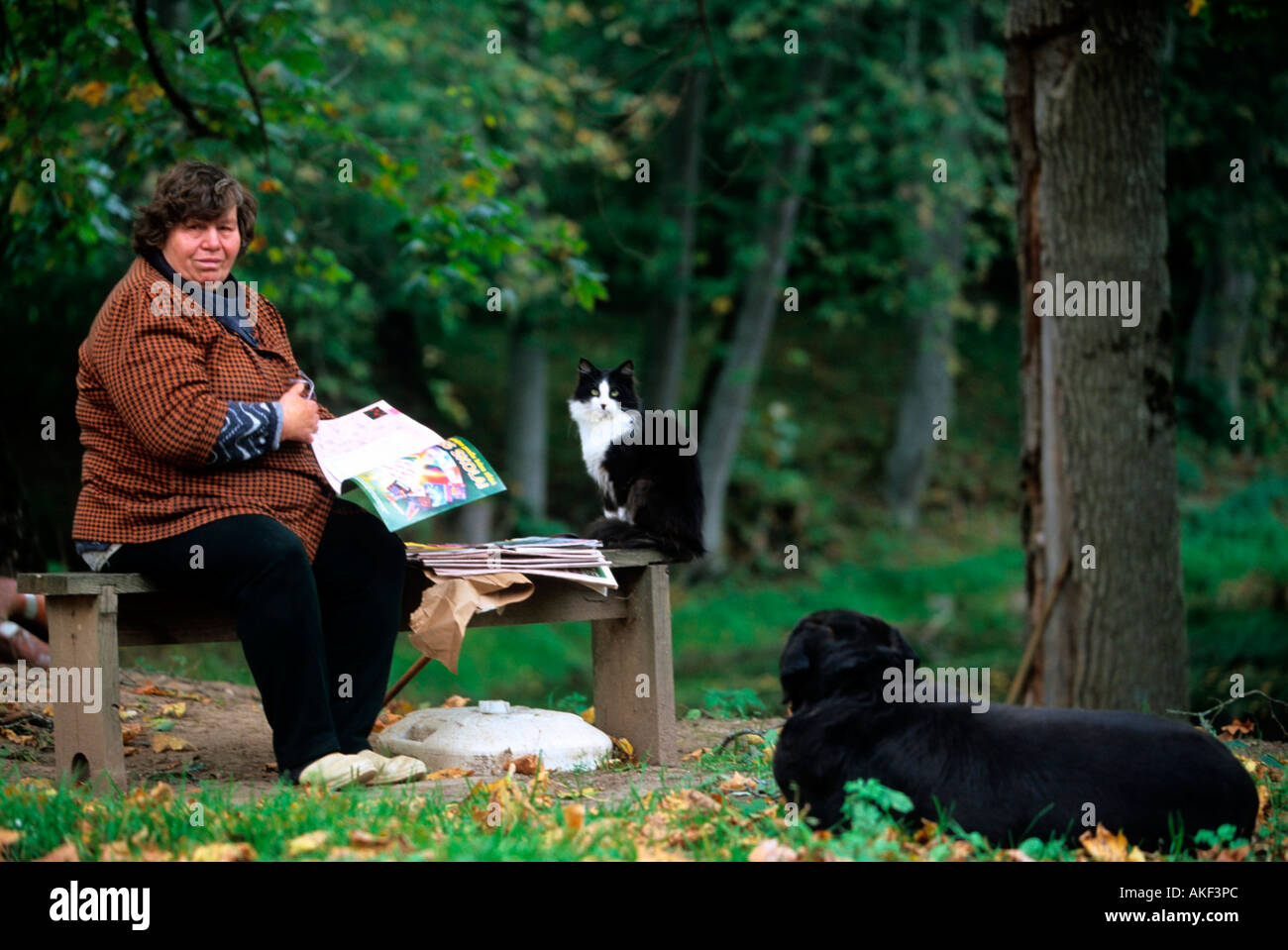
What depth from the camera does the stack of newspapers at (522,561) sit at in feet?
14.6

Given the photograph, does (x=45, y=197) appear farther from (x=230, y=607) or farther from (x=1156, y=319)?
(x=1156, y=319)

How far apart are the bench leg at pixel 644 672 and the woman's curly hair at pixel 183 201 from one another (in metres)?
2.01

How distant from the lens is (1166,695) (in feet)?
20.6

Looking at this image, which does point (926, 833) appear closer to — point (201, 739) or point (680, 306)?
point (201, 739)

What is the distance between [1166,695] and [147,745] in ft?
15.5

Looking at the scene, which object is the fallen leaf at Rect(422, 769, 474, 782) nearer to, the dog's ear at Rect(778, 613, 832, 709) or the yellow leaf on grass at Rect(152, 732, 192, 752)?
the yellow leaf on grass at Rect(152, 732, 192, 752)

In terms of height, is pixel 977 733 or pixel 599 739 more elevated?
pixel 977 733

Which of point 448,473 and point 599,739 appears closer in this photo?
point 448,473

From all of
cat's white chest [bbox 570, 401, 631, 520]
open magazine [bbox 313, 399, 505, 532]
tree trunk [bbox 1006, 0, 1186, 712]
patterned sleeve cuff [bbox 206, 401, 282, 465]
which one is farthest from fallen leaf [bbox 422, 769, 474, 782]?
tree trunk [bbox 1006, 0, 1186, 712]

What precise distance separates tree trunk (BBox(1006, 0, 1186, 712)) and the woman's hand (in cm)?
394

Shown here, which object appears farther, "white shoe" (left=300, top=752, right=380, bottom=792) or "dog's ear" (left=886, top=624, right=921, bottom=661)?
"white shoe" (left=300, top=752, right=380, bottom=792)

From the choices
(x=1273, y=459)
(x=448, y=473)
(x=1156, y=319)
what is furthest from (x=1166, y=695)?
(x=1273, y=459)

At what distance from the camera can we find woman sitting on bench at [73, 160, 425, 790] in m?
3.86

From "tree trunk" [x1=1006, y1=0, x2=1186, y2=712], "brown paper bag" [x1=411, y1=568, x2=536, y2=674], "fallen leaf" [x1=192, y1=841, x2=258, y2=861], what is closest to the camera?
"fallen leaf" [x1=192, y1=841, x2=258, y2=861]
